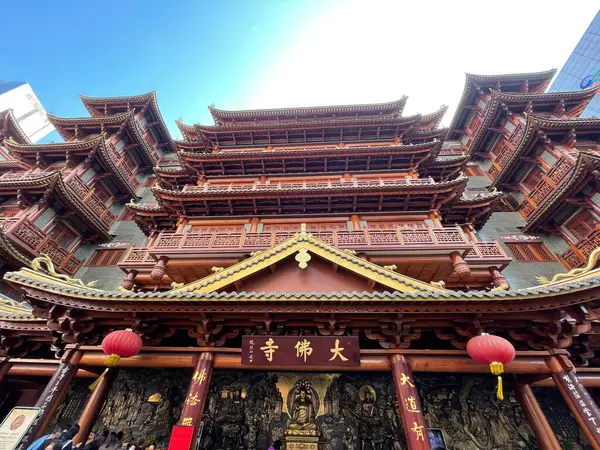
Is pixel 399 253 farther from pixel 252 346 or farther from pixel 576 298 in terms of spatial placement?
pixel 252 346

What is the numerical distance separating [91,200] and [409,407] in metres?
Answer: 19.6

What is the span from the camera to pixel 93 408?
19.5 ft

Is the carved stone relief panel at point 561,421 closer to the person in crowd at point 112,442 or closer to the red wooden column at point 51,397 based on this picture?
the person in crowd at point 112,442

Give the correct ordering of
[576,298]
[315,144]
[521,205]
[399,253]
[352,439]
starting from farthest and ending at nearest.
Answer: [315,144] → [521,205] → [399,253] → [352,439] → [576,298]

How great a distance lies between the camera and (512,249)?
14383 millimetres

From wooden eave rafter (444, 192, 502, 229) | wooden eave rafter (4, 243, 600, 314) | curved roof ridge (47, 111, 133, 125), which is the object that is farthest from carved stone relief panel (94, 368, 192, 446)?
curved roof ridge (47, 111, 133, 125)

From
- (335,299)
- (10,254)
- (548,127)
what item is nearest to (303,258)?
(335,299)

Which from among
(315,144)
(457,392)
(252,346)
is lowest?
(457,392)

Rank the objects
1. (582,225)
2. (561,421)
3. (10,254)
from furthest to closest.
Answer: (582,225), (10,254), (561,421)

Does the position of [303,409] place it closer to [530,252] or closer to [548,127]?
[530,252]

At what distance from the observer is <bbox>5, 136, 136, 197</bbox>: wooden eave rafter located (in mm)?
17156

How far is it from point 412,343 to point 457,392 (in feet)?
4.88

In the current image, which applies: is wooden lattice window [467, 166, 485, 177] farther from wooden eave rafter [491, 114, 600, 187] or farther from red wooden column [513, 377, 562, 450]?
red wooden column [513, 377, 562, 450]

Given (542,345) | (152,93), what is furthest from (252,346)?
(152,93)
